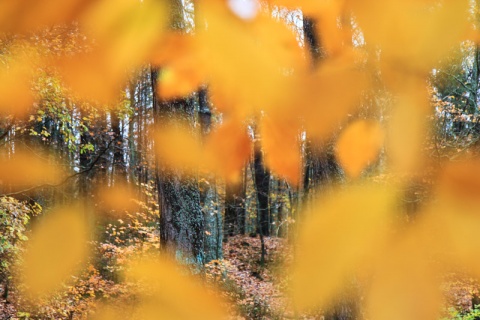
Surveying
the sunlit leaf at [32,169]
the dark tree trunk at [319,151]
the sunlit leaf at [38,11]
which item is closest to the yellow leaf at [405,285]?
the dark tree trunk at [319,151]

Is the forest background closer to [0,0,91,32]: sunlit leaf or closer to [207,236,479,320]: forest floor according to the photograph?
[0,0,91,32]: sunlit leaf

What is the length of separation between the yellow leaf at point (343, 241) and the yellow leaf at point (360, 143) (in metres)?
0.03

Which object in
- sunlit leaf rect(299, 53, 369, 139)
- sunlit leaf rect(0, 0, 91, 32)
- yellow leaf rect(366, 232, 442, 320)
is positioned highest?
sunlit leaf rect(0, 0, 91, 32)

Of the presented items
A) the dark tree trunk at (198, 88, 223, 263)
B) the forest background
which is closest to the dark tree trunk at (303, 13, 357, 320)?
the forest background

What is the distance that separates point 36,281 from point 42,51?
376 centimetres

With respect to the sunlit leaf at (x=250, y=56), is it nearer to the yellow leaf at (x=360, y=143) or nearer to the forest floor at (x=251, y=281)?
the yellow leaf at (x=360, y=143)

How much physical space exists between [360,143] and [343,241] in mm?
109

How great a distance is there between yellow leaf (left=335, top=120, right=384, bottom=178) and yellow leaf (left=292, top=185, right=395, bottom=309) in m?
0.03

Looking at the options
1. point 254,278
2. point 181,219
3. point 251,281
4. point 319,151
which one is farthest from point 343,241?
point 254,278

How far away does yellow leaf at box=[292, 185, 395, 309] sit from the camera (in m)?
0.35

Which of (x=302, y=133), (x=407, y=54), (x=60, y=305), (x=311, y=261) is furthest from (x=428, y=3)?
(x=60, y=305)

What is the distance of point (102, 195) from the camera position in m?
8.38

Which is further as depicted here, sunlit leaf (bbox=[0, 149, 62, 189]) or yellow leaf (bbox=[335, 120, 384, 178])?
sunlit leaf (bbox=[0, 149, 62, 189])

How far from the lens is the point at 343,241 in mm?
352
